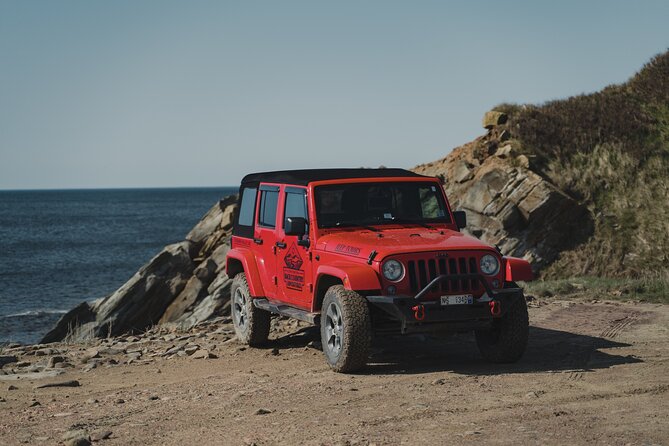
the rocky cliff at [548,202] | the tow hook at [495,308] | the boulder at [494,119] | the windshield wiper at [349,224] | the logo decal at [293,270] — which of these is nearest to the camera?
the tow hook at [495,308]

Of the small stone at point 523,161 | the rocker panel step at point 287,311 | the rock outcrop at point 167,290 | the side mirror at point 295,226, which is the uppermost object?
the small stone at point 523,161

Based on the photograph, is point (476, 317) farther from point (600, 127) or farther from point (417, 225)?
point (600, 127)

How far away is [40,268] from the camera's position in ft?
167

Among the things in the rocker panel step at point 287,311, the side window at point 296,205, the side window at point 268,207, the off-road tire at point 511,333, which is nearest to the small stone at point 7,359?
the rocker panel step at point 287,311

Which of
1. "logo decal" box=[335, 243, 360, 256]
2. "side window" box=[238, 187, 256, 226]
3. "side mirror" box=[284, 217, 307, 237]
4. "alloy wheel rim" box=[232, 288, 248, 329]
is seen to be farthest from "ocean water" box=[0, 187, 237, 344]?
"logo decal" box=[335, 243, 360, 256]

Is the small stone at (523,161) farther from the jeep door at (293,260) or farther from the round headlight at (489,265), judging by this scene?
the round headlight at (489,265)

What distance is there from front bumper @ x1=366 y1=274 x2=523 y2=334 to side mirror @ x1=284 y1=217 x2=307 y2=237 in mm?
1376

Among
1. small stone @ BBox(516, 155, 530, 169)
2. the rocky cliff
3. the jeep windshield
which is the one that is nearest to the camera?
the jeep windshield

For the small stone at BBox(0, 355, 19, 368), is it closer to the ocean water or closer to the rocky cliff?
the rocky cliff

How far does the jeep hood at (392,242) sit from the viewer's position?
Result: 9656 millimetres

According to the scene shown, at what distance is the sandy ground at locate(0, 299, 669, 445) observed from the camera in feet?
24.0

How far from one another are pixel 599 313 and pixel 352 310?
6.16 metres

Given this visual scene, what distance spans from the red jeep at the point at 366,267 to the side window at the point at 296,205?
12mm

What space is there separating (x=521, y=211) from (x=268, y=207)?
34.2ft
